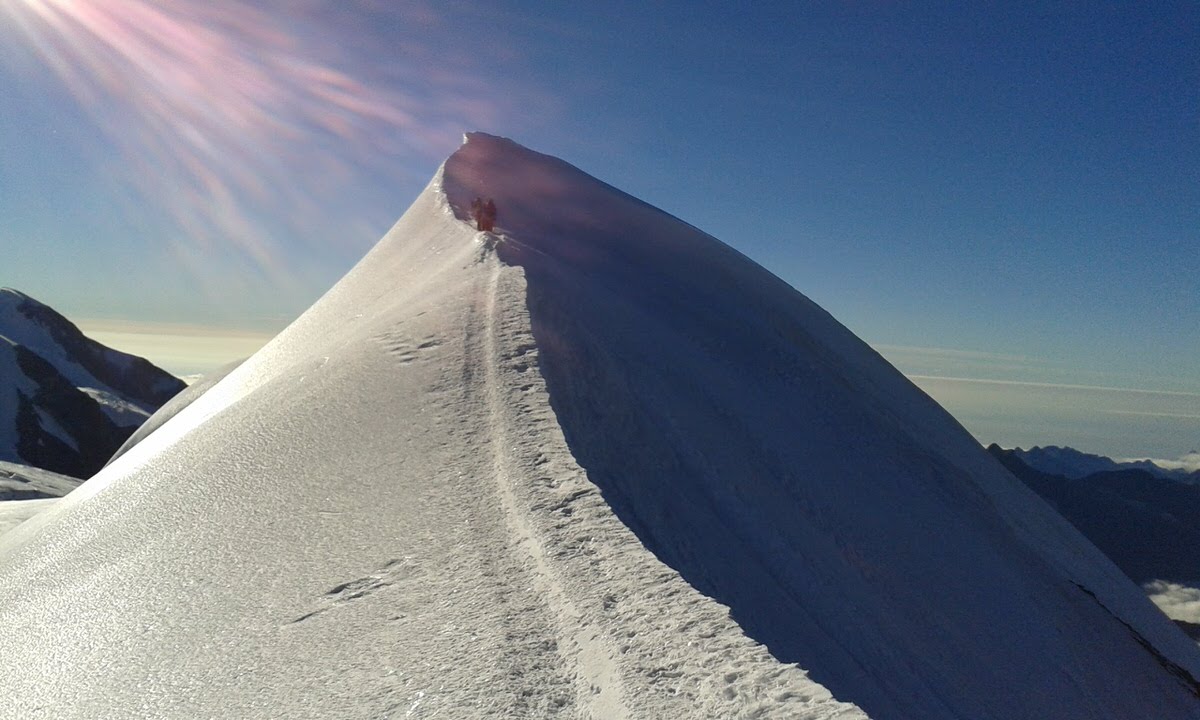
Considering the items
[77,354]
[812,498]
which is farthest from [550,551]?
[77,354]

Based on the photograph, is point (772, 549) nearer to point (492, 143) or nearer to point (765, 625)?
point (765, 625)

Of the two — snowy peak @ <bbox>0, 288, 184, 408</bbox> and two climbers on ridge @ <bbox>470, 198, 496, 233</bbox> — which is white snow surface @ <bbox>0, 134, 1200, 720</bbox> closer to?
two climbers on ridge @ <bbox>470, 198, 496, 233</bbox>

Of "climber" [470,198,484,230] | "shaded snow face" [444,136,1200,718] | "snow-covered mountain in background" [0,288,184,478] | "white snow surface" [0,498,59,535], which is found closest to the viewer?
"shaded snow face" [444,136,1200,718]

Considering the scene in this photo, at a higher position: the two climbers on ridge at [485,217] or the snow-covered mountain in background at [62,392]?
the two climbers on ridge at [485,217]

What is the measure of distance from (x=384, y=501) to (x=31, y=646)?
2678 mm

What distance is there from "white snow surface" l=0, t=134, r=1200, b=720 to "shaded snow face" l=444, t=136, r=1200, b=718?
54mm

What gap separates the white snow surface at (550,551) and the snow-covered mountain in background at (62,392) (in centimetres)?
5548

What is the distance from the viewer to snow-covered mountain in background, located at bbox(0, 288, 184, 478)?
55.8 metres

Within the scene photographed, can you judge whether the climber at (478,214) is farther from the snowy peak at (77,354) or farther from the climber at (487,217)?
the snowy peak at (77,354)

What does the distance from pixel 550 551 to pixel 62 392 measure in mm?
72831

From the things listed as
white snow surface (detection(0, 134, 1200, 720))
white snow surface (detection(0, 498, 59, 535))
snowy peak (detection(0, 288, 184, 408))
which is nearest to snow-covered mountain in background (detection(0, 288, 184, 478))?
snowy peak (detection(0, 288, 184, 408))

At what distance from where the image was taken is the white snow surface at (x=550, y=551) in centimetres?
350

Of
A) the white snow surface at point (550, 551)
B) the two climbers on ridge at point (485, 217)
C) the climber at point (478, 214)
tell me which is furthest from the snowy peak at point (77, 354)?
the white snow surface at point (550, 551)

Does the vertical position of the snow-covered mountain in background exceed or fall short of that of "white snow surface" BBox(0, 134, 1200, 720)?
it falls short
